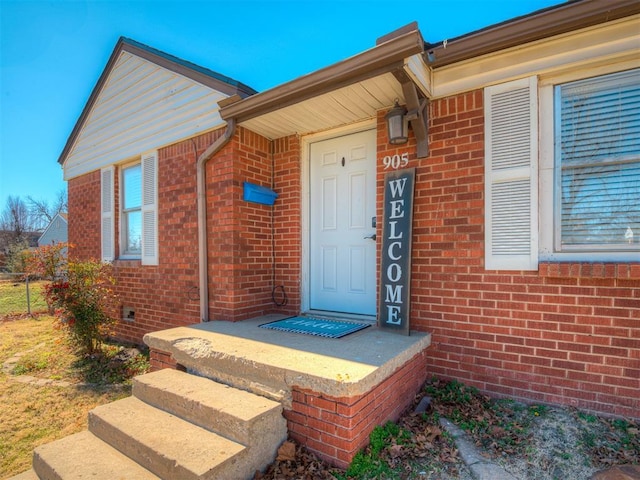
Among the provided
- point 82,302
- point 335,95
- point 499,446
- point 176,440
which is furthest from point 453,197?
point 82,302

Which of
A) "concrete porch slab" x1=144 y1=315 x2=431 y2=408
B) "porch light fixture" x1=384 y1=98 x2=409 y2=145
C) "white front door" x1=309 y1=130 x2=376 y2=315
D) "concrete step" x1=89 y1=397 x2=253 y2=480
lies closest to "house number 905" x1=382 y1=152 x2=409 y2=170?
"porch light fixture" x1=384 y1=98 x2=409 y2=145

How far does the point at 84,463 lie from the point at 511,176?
374cm

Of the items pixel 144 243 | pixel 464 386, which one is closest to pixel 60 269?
pixel 144 243

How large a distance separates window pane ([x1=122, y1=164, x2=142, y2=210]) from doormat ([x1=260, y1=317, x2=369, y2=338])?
3422mm

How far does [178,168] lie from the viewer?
4.49 meters

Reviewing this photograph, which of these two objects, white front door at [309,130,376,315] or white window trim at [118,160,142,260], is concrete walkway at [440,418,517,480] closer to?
white front door at [309,130,376,315]

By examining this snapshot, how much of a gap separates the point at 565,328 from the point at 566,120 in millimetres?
1685

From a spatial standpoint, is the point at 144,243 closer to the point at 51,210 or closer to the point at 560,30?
the point at 560,30

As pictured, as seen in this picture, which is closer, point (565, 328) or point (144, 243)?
point (565, 328)

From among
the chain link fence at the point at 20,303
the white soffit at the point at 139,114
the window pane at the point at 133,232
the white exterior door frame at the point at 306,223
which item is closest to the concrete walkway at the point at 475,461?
the white exterior door frame at the point at 306,223

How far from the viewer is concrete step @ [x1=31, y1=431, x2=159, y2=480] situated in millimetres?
1855

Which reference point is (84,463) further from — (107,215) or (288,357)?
(107,215)

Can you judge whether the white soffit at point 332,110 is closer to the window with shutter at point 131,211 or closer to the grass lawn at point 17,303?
the window with shutter at point 131,211

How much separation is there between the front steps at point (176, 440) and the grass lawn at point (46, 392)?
0.69m
